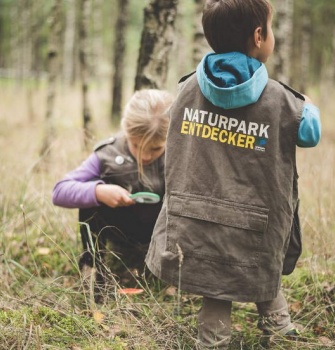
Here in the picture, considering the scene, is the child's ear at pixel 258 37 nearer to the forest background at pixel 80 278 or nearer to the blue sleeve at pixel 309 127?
the blue sleeve at pixel 309 127

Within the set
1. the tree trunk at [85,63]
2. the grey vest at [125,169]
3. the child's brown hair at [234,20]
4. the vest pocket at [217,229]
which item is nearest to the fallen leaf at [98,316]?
the vest pocket at [217,229]

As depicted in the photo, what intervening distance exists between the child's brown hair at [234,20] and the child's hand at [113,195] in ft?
3.25

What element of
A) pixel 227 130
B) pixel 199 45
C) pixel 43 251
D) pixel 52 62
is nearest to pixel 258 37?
pixel 227 130

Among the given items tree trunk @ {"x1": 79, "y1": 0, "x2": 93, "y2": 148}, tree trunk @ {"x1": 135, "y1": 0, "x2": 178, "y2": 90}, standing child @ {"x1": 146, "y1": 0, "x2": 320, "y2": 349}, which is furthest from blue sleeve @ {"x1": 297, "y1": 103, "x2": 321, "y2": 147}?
tree trunk @ {"x1": 79, "y1": 0, "x2": 93, "y2": 148}

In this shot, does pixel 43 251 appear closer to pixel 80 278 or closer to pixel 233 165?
pixel 80 278

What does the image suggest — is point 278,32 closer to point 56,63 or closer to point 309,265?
point 56,63

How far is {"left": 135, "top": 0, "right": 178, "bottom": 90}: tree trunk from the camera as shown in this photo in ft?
10.6

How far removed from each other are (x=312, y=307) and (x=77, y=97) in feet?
41.9

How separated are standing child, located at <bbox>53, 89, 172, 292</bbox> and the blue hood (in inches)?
27.2

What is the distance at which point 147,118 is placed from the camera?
97.0 inches

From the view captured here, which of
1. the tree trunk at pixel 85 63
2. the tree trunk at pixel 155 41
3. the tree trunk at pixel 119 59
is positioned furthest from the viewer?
the tree trunk at pixel 119 59

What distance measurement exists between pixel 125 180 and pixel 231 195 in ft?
3.09

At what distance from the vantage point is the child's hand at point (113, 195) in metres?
2.46

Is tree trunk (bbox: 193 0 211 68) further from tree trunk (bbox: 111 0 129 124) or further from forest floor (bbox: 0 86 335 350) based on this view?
tree trunk (bbox: 111 0 129 124)
